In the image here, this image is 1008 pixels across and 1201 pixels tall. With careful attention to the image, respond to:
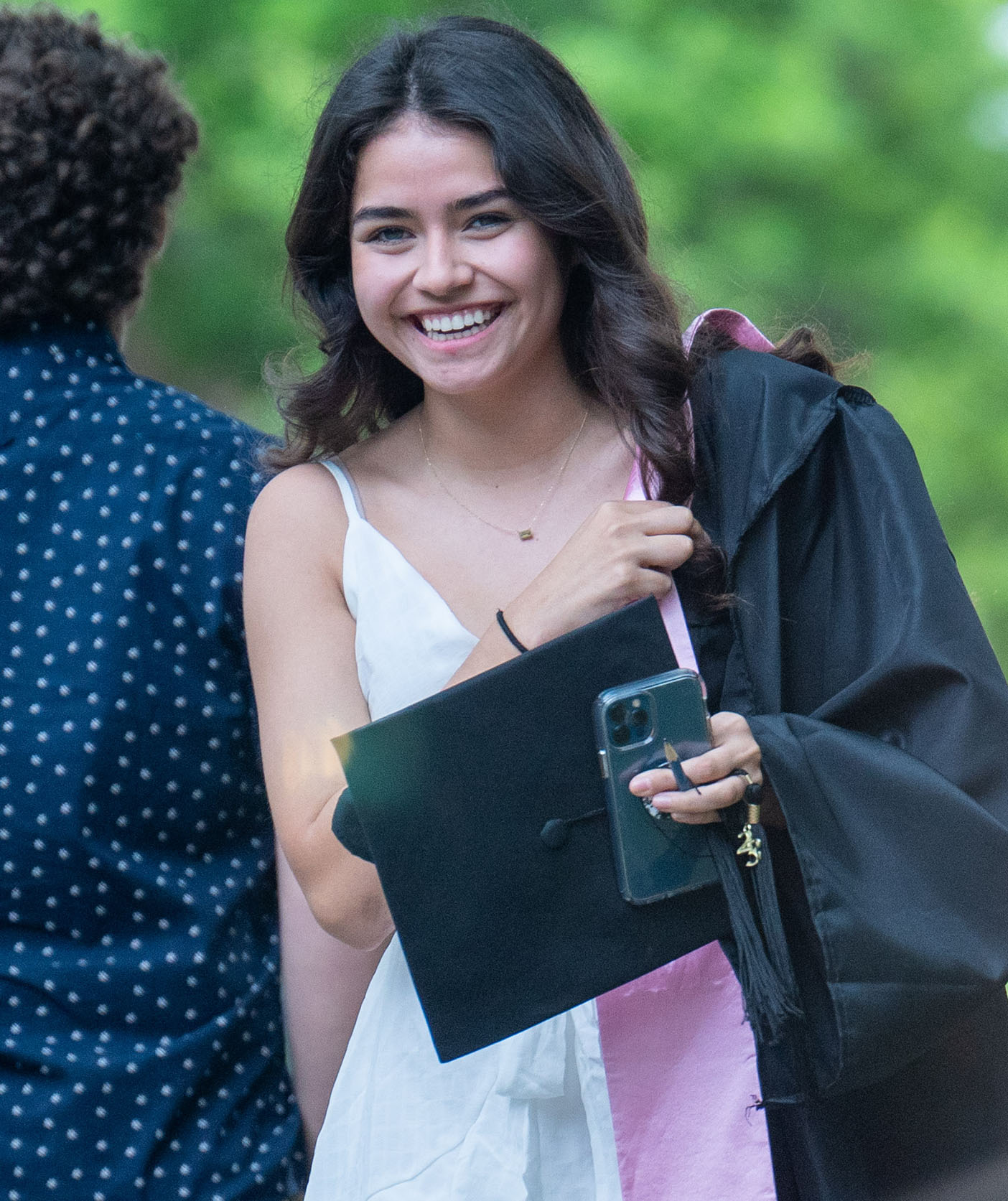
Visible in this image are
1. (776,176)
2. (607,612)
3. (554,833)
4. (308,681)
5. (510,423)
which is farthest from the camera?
(776,176)

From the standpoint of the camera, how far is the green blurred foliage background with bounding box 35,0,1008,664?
5055mm

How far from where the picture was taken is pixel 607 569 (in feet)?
5.25

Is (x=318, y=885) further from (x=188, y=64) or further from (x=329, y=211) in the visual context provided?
(x=188, y=64)

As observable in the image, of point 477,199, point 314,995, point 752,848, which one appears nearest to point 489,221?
point 477,199

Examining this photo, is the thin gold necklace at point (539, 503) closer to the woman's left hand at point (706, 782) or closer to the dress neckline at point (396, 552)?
the dress neckline at point (396, 552)

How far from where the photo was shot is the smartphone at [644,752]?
1.46m

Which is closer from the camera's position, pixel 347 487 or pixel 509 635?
pixel 509 635

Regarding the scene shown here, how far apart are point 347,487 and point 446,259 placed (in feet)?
1.01

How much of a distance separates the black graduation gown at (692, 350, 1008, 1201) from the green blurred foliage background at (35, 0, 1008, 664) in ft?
10.6

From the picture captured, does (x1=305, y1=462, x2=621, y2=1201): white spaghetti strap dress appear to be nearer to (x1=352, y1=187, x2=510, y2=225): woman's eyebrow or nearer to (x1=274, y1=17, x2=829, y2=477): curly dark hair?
(x1=274, y1=17, x2=829, y2=477): curly dark hair

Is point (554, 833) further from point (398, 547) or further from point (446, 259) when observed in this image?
point (446, 259)

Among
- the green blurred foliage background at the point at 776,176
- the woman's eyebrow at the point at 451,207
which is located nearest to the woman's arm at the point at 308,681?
the woman's eyebrow at the point at 451,207

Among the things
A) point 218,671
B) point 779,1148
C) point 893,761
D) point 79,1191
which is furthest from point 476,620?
point 79,1191

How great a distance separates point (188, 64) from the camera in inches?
206
